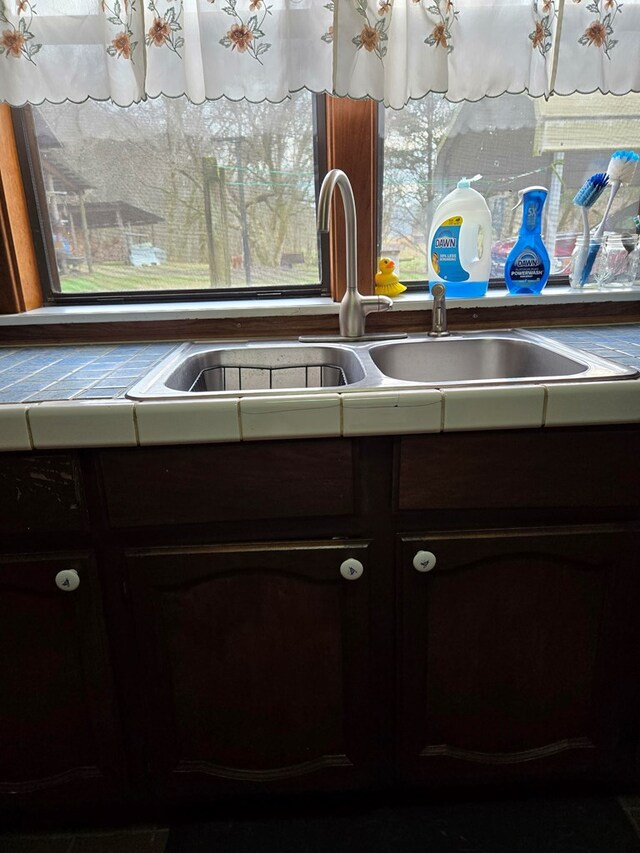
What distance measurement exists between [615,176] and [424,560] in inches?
41.0

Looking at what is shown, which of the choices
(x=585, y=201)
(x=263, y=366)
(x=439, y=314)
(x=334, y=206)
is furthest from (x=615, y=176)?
(x=263, y=366)

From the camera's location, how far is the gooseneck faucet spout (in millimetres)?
1071

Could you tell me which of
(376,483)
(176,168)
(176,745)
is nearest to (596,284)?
(376,483)

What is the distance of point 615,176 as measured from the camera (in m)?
1.21

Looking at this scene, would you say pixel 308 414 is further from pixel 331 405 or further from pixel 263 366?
pixel 263 366

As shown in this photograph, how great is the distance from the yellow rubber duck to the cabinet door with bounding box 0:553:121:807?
90 centimetres

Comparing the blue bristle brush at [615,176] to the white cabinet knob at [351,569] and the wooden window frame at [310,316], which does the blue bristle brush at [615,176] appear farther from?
the white cabinet knob at [351,569]

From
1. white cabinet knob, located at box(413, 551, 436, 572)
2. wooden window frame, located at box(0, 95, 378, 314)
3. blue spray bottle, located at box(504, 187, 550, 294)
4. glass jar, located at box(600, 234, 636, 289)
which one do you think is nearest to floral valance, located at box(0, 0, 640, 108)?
wooden window frame, located at box(0, 95, 378, 314)

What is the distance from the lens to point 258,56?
104cm

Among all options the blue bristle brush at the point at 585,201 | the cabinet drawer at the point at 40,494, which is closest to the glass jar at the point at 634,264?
the blue bristle brush at the point at 585,201

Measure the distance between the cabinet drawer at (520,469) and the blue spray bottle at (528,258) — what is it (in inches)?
24.1

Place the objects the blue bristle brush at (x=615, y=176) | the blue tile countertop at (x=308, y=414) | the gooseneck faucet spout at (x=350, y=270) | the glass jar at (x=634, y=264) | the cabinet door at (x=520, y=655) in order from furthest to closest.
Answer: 1. the glass jar at (x=634, y=264)
2. the blue bristle brush at (x=615, y=176)
3. the gooseneck faucet spout at (x=350, y=270)
4. the cabinet door at (x=520, y=655)
5. the blue tile countertop at (x=308, y=414)

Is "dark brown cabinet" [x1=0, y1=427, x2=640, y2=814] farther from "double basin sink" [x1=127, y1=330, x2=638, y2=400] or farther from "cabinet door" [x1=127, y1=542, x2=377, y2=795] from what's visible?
"double basin sink" [x1=127, y1=330, x2=638, y2=400]

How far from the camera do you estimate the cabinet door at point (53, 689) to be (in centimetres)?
83
